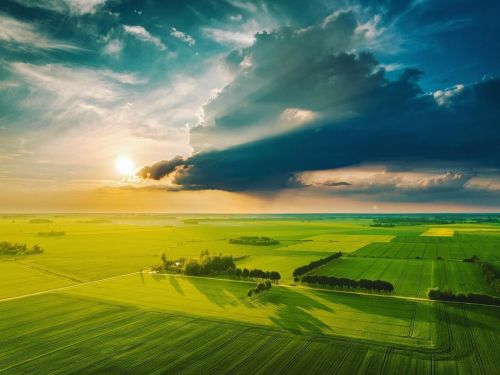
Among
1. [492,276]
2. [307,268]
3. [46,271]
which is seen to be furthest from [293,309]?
[46,271]

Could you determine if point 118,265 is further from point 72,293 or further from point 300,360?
point 300,360

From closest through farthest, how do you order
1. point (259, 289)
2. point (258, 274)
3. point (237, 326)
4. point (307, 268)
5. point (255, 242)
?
point (237, 326) → point (259, 289) → point (258, 274) → point (307, 268) → point (255, 242)

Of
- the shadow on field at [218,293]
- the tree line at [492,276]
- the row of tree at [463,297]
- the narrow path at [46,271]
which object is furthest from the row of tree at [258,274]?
the tree line at [492,276]

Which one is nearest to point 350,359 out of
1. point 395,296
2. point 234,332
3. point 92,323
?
point 234,332

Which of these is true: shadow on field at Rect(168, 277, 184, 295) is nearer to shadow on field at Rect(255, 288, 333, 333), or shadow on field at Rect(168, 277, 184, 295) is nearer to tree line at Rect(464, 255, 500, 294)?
shadow on field at Rect(255, 288, 333, 333)

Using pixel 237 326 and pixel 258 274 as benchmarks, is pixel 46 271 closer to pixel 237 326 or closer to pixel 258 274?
pixel 258 274

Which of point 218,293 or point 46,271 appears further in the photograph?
point 46,271
